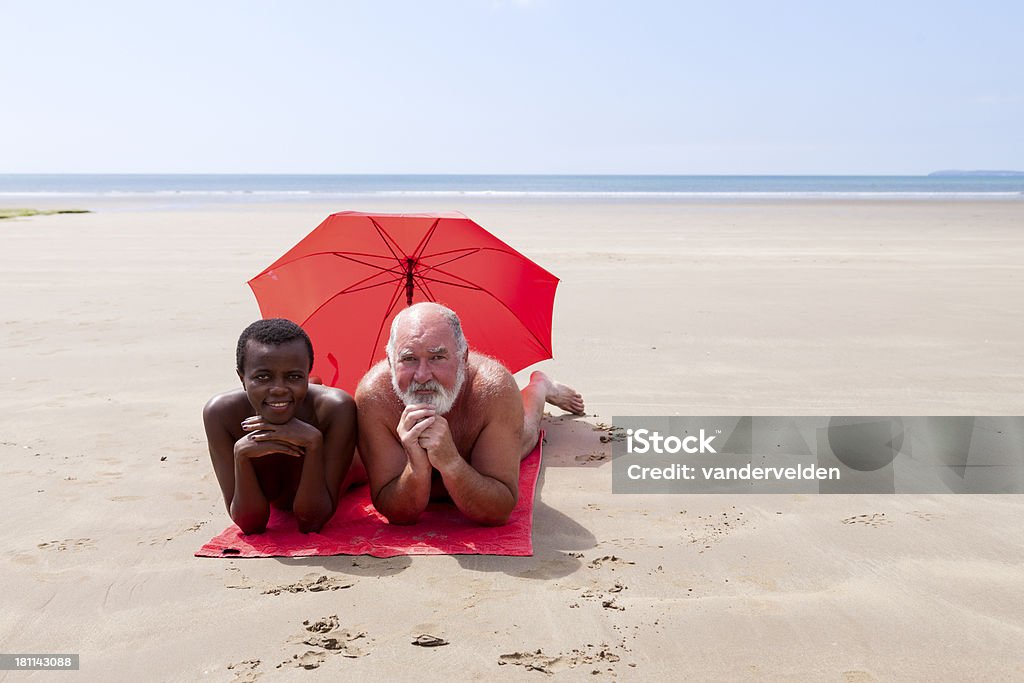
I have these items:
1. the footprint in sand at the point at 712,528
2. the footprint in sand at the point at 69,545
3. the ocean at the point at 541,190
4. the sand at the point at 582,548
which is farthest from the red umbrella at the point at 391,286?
the ocean at the point at 541,190

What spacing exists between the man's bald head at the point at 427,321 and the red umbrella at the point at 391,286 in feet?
3.96

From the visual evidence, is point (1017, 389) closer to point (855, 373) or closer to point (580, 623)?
point (855, 373)

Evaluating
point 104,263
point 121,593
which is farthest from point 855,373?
point 104,263

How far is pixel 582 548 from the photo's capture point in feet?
13.3

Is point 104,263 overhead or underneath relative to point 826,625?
overhead

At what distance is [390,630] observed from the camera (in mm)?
3256

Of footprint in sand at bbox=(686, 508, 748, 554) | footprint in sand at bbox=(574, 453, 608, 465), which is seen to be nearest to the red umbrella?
footprint in sand at bbox=(574, 453, 608, 465)

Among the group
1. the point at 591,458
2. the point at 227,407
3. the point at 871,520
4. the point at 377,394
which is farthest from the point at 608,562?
the point at 227,407

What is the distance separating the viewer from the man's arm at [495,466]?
4039 millimetres

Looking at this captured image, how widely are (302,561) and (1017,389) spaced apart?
214 inches

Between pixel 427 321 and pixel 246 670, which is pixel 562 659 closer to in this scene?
pixel 246 670

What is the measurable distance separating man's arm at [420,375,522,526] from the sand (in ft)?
0.88

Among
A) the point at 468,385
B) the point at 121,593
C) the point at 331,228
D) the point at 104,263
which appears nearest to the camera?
the point at 121,593

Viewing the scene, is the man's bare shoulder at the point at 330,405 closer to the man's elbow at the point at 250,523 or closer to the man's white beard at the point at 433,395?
the man's white beard at the point at 433,395
